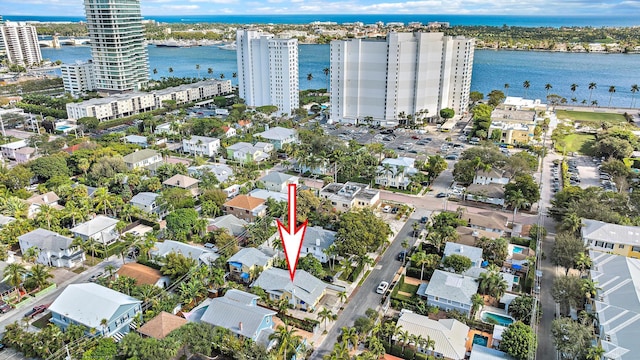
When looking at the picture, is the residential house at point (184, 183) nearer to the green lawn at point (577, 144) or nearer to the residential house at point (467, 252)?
the residential house at point (467, 252)

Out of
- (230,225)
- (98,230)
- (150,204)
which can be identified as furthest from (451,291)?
(150,204)

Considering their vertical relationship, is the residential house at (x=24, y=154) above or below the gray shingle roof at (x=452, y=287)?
above

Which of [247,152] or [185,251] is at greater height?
[247,152]

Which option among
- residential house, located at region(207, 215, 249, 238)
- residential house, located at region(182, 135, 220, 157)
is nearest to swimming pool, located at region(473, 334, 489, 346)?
residential house, located at region(207, 215, 249, 238)

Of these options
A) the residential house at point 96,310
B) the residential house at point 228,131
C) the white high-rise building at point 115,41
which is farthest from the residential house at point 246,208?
the white high-rise building at point 115,41

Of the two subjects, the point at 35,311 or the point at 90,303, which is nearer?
the point at 90,303

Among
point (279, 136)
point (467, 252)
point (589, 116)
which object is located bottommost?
point (467, 252)

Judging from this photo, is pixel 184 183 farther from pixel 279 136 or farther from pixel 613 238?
pixel 613 238
